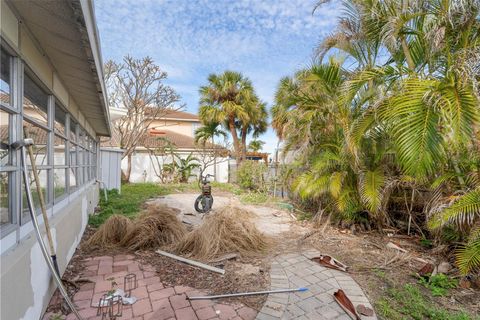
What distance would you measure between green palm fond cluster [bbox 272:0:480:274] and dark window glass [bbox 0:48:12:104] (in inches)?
158

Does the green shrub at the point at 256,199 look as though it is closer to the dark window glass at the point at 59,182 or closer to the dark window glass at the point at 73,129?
the dark window glass at the point at 73,129

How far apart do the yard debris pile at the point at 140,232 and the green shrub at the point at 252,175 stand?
733cm

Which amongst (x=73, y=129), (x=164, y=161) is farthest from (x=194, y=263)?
(x=164, y=161)

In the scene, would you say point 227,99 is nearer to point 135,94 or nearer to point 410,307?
point 135,94

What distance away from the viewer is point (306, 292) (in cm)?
308

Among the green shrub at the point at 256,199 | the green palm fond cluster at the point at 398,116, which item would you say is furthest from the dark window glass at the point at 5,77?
the green shrub at the point at 256,199

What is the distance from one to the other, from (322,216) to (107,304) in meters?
4.91

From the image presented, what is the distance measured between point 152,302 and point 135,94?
14.3 m

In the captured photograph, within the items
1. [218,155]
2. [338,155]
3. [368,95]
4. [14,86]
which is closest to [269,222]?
[338,155]

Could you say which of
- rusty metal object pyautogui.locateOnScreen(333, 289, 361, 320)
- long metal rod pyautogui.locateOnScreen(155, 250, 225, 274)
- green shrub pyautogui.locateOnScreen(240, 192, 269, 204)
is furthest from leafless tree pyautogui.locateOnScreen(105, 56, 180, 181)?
rusty metal object pyautogui.locateOnScreen(333, 289, 361, 320)

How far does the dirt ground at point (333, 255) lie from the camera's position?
10.2 feet

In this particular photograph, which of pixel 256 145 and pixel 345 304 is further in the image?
pixel 256 145

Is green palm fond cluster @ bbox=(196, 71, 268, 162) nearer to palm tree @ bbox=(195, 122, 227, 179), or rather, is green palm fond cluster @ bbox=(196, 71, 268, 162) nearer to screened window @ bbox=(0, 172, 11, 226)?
palm tree @ bbox=(195, 122, 227, 179)

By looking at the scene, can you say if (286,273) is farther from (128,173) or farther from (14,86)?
(128,173)
